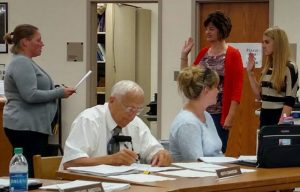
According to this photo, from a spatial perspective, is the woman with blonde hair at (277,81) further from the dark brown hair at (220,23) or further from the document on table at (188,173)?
the document on table at (188,173)

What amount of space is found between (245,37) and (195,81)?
3.65m

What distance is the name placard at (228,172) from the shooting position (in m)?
2.77

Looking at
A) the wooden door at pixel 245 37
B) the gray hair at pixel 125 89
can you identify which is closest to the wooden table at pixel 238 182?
the gray hair at pixel 125 89

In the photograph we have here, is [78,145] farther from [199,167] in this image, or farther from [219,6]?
[219,6]

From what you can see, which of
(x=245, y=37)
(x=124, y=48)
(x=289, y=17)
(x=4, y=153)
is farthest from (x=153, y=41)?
(x=4, y=153)

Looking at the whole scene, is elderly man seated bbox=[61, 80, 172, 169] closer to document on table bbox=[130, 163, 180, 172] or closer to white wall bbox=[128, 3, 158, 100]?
document on table bbox=[130, 163, 180, 172]

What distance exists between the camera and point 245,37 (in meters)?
7.00

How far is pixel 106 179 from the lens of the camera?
2.73 meters

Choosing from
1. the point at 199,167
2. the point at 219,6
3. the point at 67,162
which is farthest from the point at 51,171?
the point at 219,6

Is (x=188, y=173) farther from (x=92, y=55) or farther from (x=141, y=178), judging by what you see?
(x=92, y=55)

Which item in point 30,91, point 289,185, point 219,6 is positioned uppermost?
point 219,6

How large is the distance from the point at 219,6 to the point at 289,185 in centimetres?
446

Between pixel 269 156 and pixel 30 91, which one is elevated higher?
pixel 30 91

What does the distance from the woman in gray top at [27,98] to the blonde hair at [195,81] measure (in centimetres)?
126
